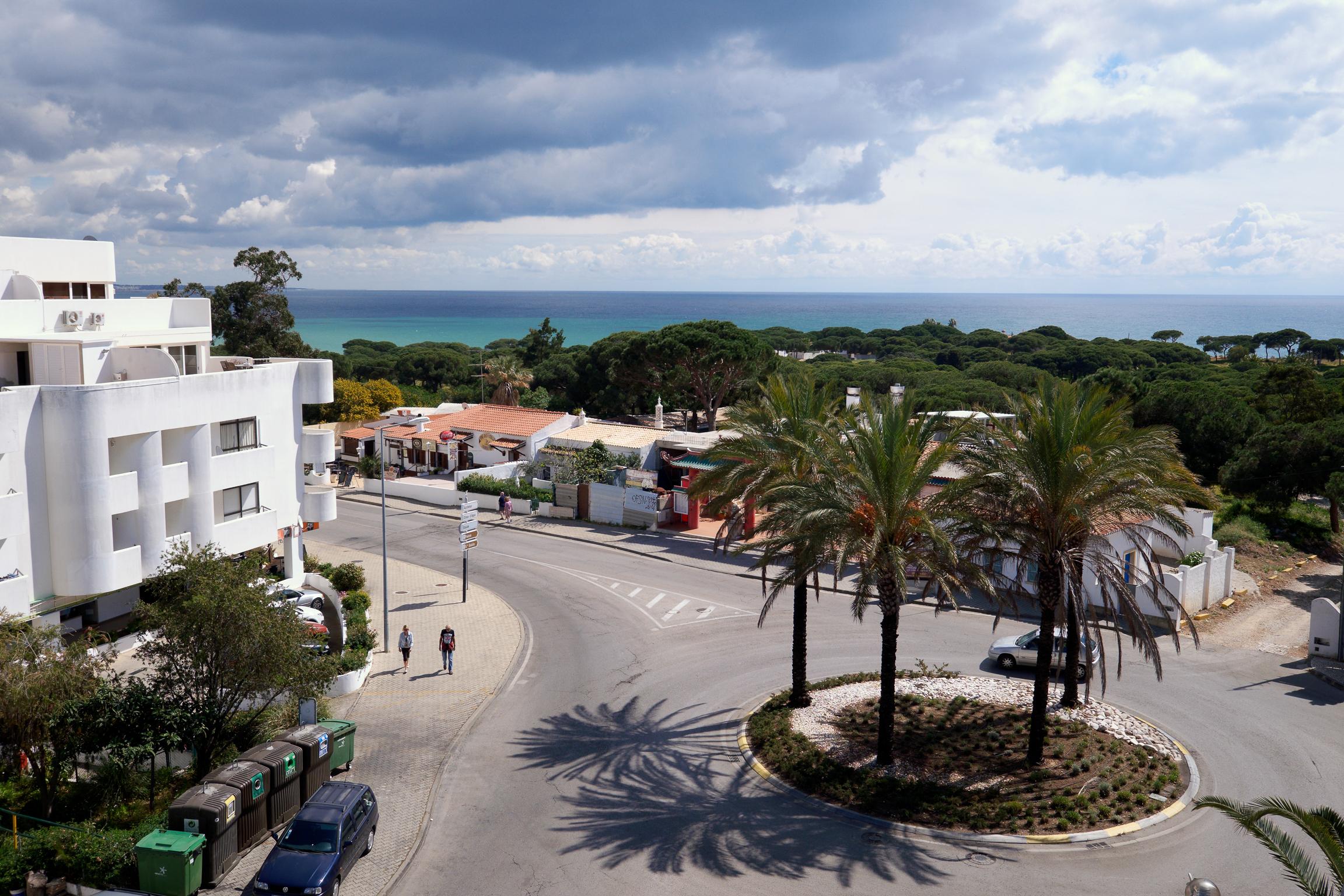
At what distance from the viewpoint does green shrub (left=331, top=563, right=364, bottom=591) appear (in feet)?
104

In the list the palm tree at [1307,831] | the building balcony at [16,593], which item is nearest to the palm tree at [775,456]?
the palm tree at [1307,831]

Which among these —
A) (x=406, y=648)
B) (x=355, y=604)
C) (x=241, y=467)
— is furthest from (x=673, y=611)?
(x=241, y=467)

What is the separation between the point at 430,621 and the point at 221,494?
723 centimetres

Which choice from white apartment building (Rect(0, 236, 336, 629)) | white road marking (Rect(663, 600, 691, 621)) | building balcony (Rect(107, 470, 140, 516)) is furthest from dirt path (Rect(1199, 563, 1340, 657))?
building balcony (Rect(107, 470, 140, 516))

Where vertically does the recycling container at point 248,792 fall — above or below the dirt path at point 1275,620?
above

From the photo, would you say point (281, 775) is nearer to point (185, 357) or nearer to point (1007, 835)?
point (1007, 835)

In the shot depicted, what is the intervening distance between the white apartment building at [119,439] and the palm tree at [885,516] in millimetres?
16458

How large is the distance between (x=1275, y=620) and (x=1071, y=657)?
13.2 metres

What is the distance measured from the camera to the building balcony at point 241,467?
26359 mm

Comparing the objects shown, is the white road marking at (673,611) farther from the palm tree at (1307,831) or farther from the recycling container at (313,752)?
the palm tree at (1307,831)

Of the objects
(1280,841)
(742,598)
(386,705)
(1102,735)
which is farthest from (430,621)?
(1280,841)

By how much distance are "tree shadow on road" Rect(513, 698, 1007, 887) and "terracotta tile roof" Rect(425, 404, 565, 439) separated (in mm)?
30154

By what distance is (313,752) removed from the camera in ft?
58.0

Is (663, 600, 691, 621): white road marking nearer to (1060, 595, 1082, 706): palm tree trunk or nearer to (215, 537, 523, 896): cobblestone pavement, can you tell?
(215, 537, 523, 896): cobblestone pavement
